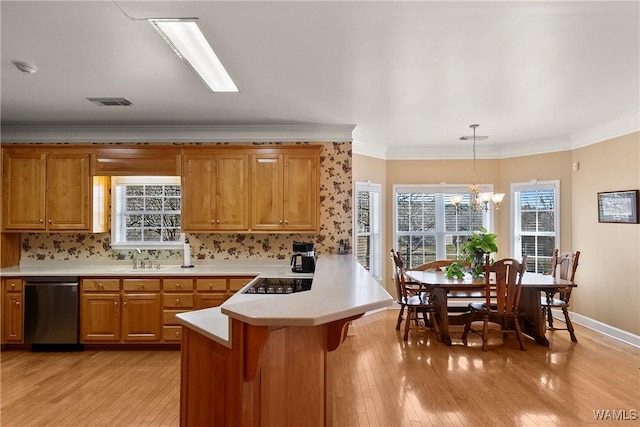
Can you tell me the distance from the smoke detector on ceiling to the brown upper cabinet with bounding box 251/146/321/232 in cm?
211

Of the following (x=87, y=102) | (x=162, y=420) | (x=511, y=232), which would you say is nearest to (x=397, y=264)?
(x=511, y=232)

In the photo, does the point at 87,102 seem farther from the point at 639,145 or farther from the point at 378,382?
the point at 639,145

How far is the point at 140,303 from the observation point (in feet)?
13.9

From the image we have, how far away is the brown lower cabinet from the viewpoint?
422 centimetres

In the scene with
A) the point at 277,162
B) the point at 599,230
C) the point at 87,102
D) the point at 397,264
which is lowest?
the point at 397,264

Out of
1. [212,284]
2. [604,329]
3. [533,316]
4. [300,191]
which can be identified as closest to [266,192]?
[300,191]

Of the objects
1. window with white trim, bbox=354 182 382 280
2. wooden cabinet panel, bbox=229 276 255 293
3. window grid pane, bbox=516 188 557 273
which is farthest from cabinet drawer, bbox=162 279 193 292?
window grid pane, bbox=516 188 557 273

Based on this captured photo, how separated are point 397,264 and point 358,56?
267cm

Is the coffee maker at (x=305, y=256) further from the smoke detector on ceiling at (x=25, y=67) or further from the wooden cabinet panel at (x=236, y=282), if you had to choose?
the smoke detector on ceiling at (x=25, y=67)

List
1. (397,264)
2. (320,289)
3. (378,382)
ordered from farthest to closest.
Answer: (397,264) → (378,382) → (320,289)

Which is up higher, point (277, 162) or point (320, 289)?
point (277, 162)

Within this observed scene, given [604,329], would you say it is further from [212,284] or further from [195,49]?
[195,49]

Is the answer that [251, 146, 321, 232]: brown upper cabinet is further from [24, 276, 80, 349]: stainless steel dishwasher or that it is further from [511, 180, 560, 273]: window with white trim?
[511, 180, 560, 273]: window with white trim

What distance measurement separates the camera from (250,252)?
15.7 ft
